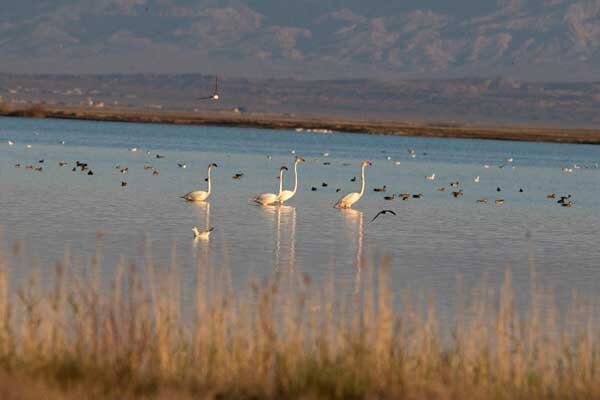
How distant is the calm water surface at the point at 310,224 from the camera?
1878cm

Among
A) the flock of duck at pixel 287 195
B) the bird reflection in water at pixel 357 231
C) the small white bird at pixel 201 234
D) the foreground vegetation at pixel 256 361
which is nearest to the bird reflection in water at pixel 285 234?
the flock of duck at pixel 287 195

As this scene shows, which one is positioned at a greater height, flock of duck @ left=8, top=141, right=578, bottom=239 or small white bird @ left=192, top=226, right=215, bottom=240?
small white bird @ left=192, top=226, right=215, bottom=240

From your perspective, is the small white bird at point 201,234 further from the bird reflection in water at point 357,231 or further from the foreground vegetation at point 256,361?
the foreground vegetation at point 256,361

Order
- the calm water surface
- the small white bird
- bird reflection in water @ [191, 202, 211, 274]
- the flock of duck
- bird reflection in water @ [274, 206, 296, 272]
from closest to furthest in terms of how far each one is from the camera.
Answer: the calm water surface, bird reflection in water @ [191, 202, 211, 274], bird reflection in water @ [274, 206, 296, 272], the small white bird, the flock of duck

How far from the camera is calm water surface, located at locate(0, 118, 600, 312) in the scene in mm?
18781

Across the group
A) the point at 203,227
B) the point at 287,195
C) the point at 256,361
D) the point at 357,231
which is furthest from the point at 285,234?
the point at 256,361

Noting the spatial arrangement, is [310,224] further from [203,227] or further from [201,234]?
[201,234]

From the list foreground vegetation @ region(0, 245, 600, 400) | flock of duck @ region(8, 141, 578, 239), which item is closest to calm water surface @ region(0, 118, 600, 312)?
flock of duck @ region(8, 141, 578, 239)

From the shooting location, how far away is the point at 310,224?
25.8m

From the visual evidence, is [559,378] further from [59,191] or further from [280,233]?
[59,191]

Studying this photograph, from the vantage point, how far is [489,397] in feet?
30.7

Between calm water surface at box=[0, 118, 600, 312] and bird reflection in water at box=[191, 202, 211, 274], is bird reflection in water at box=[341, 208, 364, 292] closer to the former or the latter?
calm water surface at box=[0, 118, 600, 312]

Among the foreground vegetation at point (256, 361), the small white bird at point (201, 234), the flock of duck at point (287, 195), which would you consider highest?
the foreground vegetation at point (256, 361)

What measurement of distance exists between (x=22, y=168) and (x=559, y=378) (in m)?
29.2
